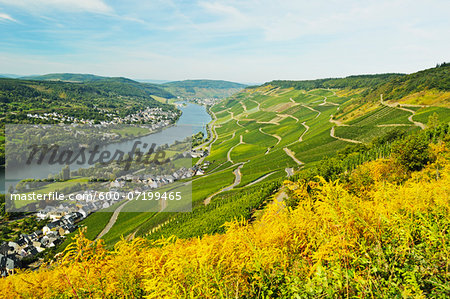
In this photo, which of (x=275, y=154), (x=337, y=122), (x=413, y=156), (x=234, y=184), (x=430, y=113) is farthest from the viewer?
(x=337, y=122)

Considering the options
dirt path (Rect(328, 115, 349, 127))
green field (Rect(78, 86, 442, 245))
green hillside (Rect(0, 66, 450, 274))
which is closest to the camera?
green hillside (Rect(0, 66, 450, 274))

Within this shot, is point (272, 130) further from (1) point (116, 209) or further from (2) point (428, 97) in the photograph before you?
(1) point (116, 209)

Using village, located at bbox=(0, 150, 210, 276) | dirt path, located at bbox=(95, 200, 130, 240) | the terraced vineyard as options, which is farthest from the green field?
Result: village, located at bbox=(0, 150, 210, 276)

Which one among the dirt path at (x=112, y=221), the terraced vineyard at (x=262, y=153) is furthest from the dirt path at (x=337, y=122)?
the dirt path at (x=112, y=221)

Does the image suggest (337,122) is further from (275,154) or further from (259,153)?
Answer: (259,153)

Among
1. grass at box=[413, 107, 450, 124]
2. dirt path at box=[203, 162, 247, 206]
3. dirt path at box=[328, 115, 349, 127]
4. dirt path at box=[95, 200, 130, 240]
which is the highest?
grass at box=[413, 107, 450, 124]

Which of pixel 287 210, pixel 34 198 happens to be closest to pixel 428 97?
pixel 287 210

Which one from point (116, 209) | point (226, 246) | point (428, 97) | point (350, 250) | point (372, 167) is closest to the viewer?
point (350, 250)

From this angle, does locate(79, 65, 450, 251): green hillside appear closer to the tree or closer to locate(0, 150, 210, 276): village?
the tree

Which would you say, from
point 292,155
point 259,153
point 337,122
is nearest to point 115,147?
point 259,153

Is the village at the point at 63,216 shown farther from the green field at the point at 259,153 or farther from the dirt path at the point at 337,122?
the dirt path at the point at 337,122

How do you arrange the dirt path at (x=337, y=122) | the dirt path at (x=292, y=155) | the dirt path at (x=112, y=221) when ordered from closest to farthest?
the dirt path at (x=112, y=221) < the dirt path at (x=292, y=155) < the dirt path at (x=337, y=122)
